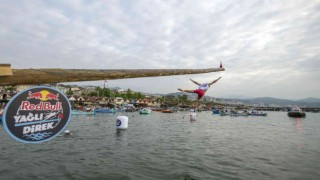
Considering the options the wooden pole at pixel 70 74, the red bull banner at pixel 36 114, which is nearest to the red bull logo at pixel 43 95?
the red bull banner at pixel 36 114

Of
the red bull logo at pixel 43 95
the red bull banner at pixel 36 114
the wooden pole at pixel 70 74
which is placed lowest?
the red bull banner at pixel 36 114

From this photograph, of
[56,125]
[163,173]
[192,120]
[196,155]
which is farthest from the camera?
[192,120]

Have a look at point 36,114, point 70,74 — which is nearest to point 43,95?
point 36,114

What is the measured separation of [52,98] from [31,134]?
68cm

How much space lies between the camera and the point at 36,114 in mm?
4461

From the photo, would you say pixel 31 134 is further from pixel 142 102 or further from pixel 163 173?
pixel 142 102

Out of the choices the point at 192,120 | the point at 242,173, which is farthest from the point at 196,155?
the point at 192,120

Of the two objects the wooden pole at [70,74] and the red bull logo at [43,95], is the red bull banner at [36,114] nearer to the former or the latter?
the red bull logo at [43,95]

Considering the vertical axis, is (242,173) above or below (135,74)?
below

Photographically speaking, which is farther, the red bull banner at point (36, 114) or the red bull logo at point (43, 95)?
A: the red bull logo at point (43, 95)

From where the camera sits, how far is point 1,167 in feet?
50.7

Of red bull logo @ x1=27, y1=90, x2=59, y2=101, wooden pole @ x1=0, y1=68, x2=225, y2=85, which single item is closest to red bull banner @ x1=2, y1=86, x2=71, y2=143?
red bull logo @ x1=27, y1=90, x2=59, y2=101

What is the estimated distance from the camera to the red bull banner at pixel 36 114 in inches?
164

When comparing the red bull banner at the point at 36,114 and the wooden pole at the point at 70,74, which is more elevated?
the wooden pole at the point at 70,74
